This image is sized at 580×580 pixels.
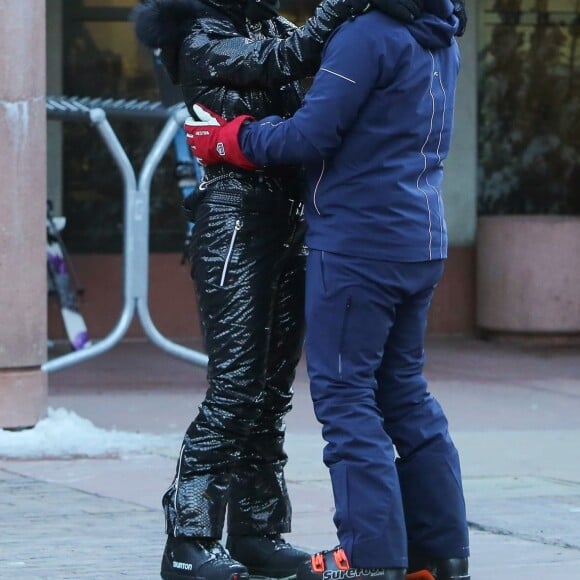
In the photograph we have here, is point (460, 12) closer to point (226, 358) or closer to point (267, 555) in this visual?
point (226, 358)

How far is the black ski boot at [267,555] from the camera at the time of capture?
4816mm

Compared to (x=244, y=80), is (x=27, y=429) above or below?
below

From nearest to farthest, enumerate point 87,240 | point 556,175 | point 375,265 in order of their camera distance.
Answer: point 375,265
point 87,240
point 556,175

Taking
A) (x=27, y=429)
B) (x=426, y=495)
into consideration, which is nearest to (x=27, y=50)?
(x=27, y=429)

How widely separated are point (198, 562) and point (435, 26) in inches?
65.0

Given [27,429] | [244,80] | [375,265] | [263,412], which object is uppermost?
[244,80]

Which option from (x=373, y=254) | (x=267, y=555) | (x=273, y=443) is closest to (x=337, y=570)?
(x=267, y=555)

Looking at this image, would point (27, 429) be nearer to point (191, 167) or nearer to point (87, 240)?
point (191, 167)

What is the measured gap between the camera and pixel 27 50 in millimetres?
7480

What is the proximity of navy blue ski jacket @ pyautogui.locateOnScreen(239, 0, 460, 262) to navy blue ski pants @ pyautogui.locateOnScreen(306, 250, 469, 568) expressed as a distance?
0.28 feet

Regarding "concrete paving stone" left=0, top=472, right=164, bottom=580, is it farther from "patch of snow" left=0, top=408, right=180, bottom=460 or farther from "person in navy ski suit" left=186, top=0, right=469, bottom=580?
"person in navy ski suit" left=186, top=0, right=469, bottom=580

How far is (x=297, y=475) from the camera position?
6809mm

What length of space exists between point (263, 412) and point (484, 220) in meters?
7.43

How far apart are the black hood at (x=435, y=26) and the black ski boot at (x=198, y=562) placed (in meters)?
1.56
